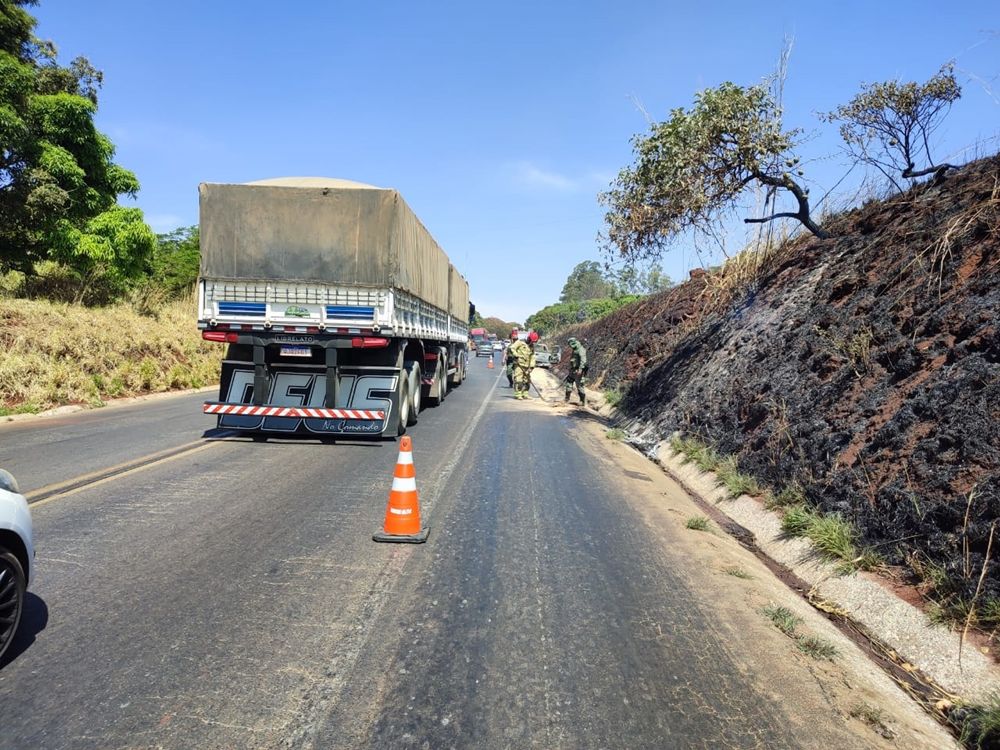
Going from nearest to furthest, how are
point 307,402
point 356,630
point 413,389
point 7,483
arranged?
point 7,483 → point 356,630 → point 307,402 → point 413,389

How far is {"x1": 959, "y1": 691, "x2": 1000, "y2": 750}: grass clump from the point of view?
9.61 feet

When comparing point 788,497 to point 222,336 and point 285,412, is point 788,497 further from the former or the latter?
point 222,336

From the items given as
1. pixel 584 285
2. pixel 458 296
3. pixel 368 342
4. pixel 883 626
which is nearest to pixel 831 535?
pixel 883 626

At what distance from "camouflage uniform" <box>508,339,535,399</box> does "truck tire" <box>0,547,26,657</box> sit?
16.9 metres

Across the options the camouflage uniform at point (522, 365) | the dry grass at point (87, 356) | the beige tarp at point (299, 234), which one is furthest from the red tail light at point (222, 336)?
the camouflage uniform at point (522, 365)

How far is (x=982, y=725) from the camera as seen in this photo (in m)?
2.97

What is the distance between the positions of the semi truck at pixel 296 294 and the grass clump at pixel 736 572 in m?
6.23

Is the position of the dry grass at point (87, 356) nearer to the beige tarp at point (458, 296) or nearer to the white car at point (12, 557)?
→ the beige tarp at point (458, 296)

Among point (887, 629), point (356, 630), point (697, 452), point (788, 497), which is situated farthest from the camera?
point (697, 452)

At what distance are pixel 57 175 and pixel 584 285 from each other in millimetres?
89952

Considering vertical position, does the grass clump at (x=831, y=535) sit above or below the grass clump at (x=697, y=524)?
above

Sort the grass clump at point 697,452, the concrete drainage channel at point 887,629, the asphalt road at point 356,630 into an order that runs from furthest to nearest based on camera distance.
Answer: the grass clump at point 697,452 < the concrete drainage channel at point 887,629 < the asphalt road at point 356,630

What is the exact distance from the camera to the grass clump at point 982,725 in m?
2.93

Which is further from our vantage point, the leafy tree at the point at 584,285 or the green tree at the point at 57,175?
the leafy tree at the point at 584,285
